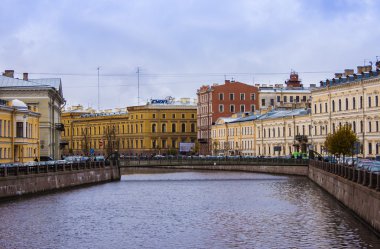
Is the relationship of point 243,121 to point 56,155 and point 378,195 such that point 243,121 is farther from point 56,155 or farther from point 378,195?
point 378,195

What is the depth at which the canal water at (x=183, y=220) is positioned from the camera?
3603 cm

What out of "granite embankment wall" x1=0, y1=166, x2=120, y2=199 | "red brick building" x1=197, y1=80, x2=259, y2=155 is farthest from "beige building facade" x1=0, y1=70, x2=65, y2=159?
"red brick building" x1=197, y1=80, x2=259, y2=155

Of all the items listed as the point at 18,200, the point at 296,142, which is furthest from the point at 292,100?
the point at 18,200

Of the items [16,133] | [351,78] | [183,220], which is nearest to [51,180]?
[16,133]

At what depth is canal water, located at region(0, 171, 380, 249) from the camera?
36031 mm

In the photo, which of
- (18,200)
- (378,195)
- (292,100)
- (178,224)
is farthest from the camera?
(292,100)

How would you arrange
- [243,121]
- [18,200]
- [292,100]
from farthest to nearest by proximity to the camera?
[292,100] < [243,121] < [18,200]

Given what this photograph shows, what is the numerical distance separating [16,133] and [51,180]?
49.8 ft

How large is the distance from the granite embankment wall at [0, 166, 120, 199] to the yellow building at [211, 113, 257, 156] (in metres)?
41.9

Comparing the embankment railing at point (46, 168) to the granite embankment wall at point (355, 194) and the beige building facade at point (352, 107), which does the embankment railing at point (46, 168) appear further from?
the beige building facade at point (352, 107)

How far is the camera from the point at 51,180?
64750mm

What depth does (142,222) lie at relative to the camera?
43531mm

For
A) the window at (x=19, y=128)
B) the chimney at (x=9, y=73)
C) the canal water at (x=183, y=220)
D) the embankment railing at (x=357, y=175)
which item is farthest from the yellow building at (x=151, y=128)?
the embankment railing at (x=357, y=175)

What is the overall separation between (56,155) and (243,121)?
111 feet
